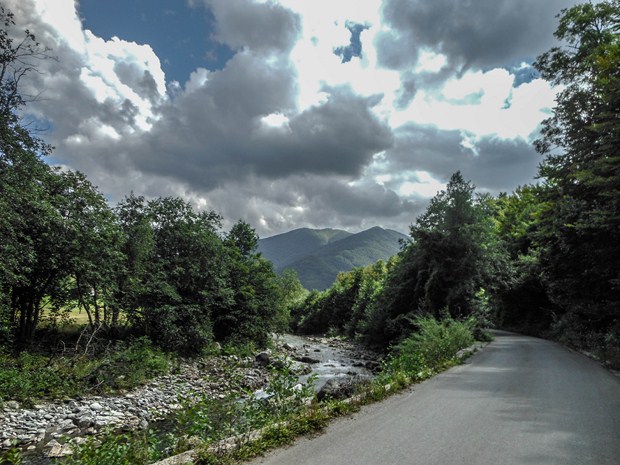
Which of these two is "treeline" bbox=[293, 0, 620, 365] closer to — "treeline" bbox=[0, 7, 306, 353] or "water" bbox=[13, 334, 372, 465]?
"water" bbox=[13, 334, 372, 465]

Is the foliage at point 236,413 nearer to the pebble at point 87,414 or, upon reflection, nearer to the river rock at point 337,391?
the river rock at point 337,391

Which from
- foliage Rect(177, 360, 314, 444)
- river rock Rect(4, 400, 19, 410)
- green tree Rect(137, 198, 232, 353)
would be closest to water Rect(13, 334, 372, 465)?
river rock Rect(4, 400, 19, 410)

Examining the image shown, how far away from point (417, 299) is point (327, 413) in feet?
64.2

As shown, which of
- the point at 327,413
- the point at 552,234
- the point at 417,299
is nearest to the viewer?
the point at 327,413

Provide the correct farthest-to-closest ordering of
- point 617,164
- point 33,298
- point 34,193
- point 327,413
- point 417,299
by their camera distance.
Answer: point 417,299, point 33,298, point 34,193, point 617,164, point 327,413

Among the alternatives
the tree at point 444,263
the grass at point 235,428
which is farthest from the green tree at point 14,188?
the tree at point 444,263

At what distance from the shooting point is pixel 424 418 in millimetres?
6766

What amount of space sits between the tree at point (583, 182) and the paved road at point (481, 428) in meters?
7.60

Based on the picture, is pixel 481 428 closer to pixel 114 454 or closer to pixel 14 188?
pixel 114 454

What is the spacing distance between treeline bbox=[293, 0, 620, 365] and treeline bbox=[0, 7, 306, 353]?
11319 mm

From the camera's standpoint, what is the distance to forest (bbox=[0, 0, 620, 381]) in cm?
1326

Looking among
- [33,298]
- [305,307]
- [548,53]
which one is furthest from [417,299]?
[305,307]

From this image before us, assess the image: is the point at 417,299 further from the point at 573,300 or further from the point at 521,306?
the point at 521,306

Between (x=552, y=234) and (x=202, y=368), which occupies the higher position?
(x=552, y=234)
